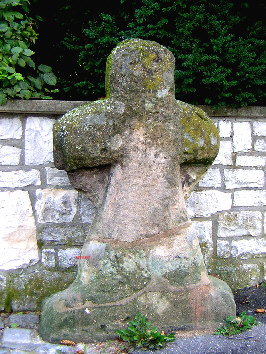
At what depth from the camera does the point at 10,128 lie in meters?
3.33

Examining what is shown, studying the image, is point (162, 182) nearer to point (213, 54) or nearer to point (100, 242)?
point (100, 242)

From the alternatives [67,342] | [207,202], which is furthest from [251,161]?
[67,342]

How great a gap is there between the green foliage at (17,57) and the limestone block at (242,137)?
1732 mm

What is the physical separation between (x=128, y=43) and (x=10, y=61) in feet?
4.20

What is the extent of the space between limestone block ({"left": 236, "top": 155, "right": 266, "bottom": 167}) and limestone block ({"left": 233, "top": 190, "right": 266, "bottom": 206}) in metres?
0.25

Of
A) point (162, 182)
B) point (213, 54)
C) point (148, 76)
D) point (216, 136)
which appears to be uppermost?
point (213, 54)

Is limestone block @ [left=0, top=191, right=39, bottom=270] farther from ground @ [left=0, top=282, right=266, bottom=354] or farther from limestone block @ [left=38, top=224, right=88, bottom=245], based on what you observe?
ground @ [left=0, top=282, right=266, bottom=354]

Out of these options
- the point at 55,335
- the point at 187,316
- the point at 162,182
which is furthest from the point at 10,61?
the point at 187,316

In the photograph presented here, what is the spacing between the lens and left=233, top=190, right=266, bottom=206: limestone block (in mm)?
3697

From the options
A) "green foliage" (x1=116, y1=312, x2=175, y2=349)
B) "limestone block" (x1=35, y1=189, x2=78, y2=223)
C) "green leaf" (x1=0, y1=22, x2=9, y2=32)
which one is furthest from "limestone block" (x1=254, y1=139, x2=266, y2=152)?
"green leaf" (x1=0, y1=22, x2=9, y2=32)

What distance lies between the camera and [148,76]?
100.0 inches

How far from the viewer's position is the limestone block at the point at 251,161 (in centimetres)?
368

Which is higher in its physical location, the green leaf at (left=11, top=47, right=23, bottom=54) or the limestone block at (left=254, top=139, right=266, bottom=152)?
the green leaf at (left=11, top=47, right=23, bottom=54)

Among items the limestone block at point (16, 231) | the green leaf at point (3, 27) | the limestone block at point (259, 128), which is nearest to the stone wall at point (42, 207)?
the limestone block at point (16, 231)
